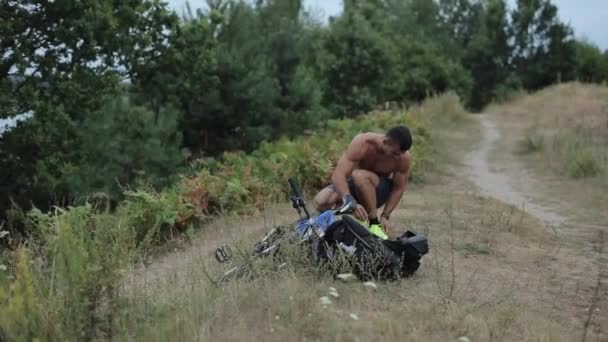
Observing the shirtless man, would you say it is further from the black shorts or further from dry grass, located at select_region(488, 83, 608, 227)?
dry grass, located at select_region(488, 83, 608, 227)

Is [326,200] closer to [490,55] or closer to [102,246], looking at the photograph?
[102,246]

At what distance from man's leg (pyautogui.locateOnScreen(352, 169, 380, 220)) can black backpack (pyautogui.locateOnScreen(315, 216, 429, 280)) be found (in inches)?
39.5

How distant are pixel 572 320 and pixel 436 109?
22050 millimetres

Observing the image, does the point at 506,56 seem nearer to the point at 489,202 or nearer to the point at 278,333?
the point at 489,202

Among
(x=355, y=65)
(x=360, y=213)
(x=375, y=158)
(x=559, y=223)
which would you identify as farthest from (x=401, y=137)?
(x=355, y=65)

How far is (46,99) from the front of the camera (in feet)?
48.3

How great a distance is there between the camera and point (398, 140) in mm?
6562

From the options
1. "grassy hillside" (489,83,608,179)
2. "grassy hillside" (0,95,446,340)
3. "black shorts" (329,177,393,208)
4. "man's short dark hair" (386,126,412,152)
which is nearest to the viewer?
"grassy hillside" (0,95,446,340)

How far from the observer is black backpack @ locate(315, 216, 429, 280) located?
17.5ft

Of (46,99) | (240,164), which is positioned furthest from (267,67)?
(240,164)

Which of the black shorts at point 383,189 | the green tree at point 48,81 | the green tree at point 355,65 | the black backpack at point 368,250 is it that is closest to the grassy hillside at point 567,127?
the green tree at point 355,65

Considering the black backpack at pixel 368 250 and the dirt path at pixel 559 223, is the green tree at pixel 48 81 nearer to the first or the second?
the dirt path at pixel 559 223

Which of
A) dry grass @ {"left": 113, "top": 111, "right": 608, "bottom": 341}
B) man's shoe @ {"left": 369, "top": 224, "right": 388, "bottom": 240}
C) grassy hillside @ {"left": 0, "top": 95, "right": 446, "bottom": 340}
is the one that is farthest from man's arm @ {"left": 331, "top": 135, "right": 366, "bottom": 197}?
grassy hillside @ {"left": 0, "top": 95, "right": 446, "bottom": 340}

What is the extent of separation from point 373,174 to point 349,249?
1604 millimetres
